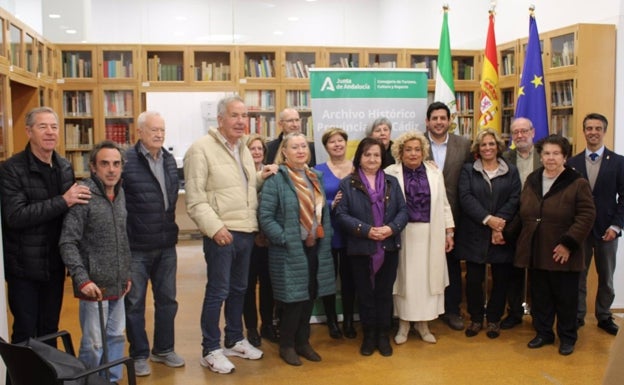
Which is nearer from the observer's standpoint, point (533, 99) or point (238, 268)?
point (238, 268)

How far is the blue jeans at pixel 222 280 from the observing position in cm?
366

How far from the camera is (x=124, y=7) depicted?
9164mm

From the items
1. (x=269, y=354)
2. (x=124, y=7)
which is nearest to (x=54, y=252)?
(x=269, y=354)

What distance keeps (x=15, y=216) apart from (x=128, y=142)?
15.6 ft

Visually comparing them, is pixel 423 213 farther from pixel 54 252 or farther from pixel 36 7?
pixel 36 7

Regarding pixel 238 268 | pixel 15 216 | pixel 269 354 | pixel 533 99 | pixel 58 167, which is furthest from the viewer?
pixel 533 99

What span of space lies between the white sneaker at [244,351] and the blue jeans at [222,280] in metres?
0.23

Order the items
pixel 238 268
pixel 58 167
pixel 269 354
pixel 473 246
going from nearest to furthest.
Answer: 1. pixel 58 167
2. pixel 238 268
3. pixel 269 354
4. pixel 473 246

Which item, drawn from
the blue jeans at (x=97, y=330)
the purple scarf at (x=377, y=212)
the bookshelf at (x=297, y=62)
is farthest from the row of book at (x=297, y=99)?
the blue jeans at (x=97, y=330)

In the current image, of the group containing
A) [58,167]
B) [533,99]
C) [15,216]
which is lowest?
[15,216]

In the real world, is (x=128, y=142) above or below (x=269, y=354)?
above

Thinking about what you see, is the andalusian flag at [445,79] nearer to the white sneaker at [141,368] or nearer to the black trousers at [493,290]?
the black trousers at [493,290]

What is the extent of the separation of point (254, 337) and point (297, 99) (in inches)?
158

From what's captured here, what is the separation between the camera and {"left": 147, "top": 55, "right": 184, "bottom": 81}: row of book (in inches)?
292
